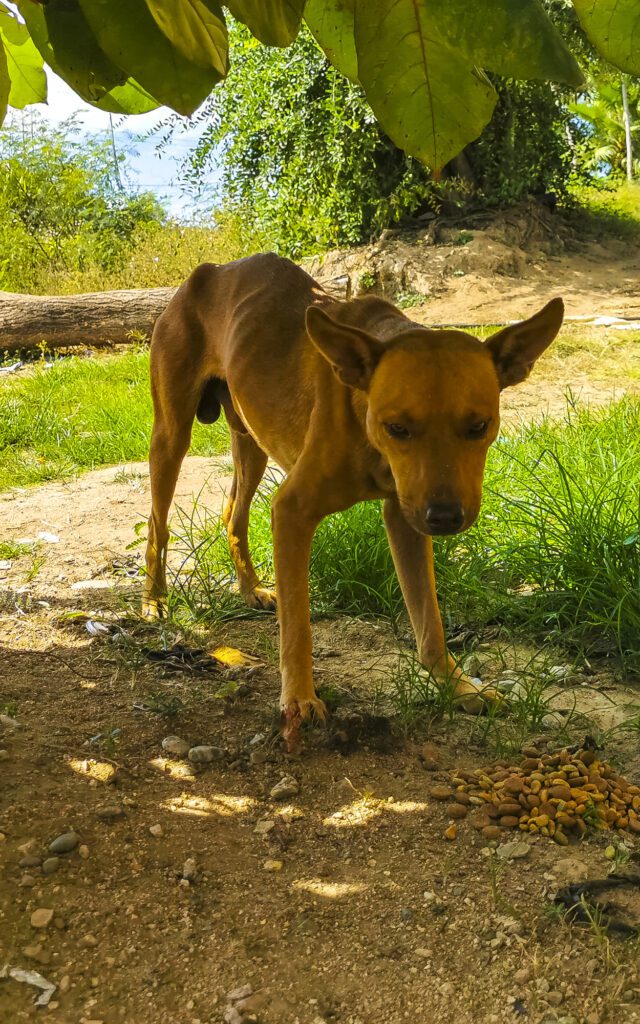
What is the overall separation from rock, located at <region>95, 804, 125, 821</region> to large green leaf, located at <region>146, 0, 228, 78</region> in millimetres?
2104

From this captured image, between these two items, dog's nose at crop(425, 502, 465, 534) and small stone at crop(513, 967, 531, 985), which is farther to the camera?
dog's nose at crop(425, 502, 465, 534)

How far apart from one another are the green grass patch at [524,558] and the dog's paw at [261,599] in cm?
8

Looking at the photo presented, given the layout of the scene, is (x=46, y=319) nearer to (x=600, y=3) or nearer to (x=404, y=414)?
(x=404, y=414)

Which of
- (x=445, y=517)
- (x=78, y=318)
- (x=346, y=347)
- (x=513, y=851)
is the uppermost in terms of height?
(x=346, y=347)

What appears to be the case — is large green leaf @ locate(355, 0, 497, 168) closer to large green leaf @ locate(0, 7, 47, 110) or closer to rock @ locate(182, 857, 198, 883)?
large green leaf @ locate(0, 7, 47, 110)

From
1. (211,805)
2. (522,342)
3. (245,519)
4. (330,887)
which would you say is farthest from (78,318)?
(330,887)

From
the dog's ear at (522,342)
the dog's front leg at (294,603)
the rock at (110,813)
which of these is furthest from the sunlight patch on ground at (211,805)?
the dog's ear at (522,342)

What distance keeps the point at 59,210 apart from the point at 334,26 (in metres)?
17.1

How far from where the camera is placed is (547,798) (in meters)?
2.73

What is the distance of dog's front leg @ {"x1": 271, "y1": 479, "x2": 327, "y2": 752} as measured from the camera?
3.19 meters

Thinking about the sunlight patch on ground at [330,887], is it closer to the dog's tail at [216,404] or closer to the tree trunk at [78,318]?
the dog's tail at [216,404]

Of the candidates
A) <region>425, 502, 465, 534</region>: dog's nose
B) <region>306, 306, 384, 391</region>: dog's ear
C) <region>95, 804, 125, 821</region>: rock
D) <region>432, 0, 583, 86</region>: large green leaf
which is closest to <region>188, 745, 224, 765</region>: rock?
<region>95, 804, 125, 821</region>: rock

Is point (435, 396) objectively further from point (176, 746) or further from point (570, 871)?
point (176, 746)

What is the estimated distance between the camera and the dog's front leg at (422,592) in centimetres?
350
